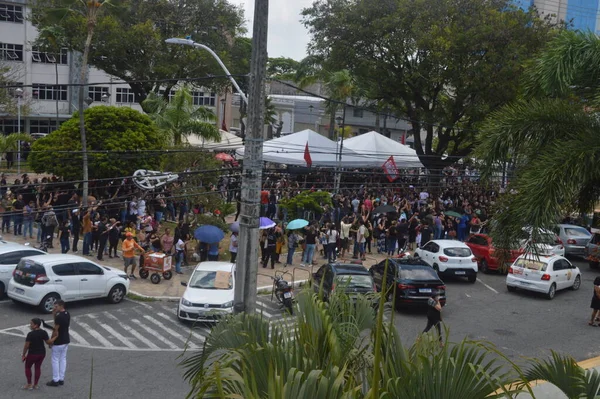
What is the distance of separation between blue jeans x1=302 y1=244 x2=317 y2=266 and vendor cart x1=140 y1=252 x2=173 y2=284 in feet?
16.7

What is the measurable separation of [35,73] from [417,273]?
43.2 meters

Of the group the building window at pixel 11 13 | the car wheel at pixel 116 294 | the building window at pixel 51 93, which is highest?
the building window at pixel 11 13

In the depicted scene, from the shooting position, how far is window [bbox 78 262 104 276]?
56.6 ft

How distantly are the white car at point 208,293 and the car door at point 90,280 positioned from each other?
2248 millimetres

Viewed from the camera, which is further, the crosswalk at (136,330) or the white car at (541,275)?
the white car at (541,275)

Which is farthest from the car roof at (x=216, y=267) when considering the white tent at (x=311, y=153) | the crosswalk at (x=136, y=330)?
the white tent at (x=311, y=153)

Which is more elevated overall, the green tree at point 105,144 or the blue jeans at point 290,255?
the green tree at point 105,144

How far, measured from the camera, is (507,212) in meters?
10.5

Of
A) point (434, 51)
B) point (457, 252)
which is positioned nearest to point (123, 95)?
point (434, 51)

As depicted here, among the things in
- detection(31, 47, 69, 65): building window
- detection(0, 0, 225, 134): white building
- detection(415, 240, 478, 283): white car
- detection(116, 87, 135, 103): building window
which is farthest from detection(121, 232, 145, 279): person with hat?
detection(116, 87, 135, 103): building window

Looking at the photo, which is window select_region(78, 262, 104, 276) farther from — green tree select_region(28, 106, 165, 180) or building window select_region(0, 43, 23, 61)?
building window select_region(0, 43, 23, 61)

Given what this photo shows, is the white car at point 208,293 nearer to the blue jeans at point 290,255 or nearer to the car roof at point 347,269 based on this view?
the car roof at point 347,269

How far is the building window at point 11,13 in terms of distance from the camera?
5097cm

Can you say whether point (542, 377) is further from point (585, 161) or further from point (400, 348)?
point (585, 161)
